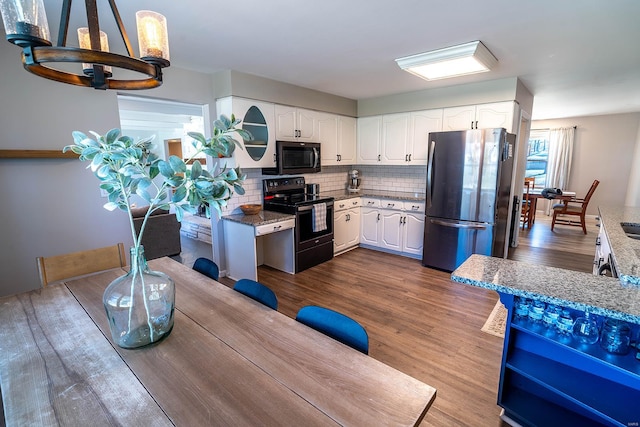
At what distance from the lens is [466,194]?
3.62 m

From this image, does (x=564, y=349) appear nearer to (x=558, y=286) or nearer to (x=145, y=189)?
(x=558, y=286)

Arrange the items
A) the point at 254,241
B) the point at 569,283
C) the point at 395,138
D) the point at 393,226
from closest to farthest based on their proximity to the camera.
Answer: the point at 569,283
the point at 254,241
the point at 393,226
the point at 395,138

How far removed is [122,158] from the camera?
1047mm

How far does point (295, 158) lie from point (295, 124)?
1.59ft

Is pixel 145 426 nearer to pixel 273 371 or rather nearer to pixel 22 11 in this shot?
pixel 273 371

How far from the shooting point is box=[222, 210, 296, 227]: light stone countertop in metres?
3.28

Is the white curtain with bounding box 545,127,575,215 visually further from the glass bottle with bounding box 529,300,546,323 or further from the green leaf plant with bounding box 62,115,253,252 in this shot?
the green leaf plant with bounding box 62,115,253,252

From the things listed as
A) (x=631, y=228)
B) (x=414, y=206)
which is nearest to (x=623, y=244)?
(x=631, y=228)

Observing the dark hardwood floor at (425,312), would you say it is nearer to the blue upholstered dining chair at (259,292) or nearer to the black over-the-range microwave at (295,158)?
the blue upholstered dining chair at (259,292)

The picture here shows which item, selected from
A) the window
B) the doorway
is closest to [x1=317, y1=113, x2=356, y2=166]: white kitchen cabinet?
the doorway

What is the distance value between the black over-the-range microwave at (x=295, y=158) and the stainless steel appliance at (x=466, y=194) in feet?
4.90

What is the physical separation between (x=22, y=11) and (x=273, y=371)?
1.34 m

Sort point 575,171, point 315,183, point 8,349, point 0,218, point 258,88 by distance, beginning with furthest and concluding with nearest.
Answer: point 575,171
point 315,183
point 258,88
point 0,218
point 8,349

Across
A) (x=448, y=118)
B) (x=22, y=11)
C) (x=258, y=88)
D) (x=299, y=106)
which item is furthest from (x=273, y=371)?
(x=448, y=118)
